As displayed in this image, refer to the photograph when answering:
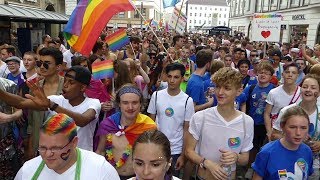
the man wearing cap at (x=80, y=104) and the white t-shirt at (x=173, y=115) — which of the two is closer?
the man wearing cap at (x=80, y=104)

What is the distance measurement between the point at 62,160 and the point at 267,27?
787cm

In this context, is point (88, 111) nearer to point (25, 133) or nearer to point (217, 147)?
point (25, 133)

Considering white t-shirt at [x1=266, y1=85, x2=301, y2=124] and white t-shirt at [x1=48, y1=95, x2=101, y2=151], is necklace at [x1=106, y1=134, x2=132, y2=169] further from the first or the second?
white t-shirt at [x1=266, y1=85, x2=301, y2=124]

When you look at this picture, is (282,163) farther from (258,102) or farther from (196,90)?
(258,102)

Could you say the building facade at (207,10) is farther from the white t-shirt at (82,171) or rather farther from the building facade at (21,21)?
the white t-shirt at (82,171)

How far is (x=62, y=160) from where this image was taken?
1.92 m

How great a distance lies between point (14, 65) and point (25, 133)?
2479 millimetres

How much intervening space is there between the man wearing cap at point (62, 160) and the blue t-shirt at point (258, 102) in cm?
335

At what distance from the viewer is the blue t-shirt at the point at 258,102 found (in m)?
4.89

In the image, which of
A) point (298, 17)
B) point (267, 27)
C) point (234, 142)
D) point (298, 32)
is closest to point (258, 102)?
point (234, 142)

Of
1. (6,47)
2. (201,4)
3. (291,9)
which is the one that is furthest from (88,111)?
(201,4)

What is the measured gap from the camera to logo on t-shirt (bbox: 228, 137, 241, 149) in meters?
2.80

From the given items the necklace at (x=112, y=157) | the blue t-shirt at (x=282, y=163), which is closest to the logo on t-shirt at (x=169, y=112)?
the necklace at (x=112, y=157)

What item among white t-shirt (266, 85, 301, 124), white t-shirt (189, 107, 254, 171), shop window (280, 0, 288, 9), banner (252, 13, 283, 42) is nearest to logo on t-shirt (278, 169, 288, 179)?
white t-shirt (189, 107, 254, 171)
